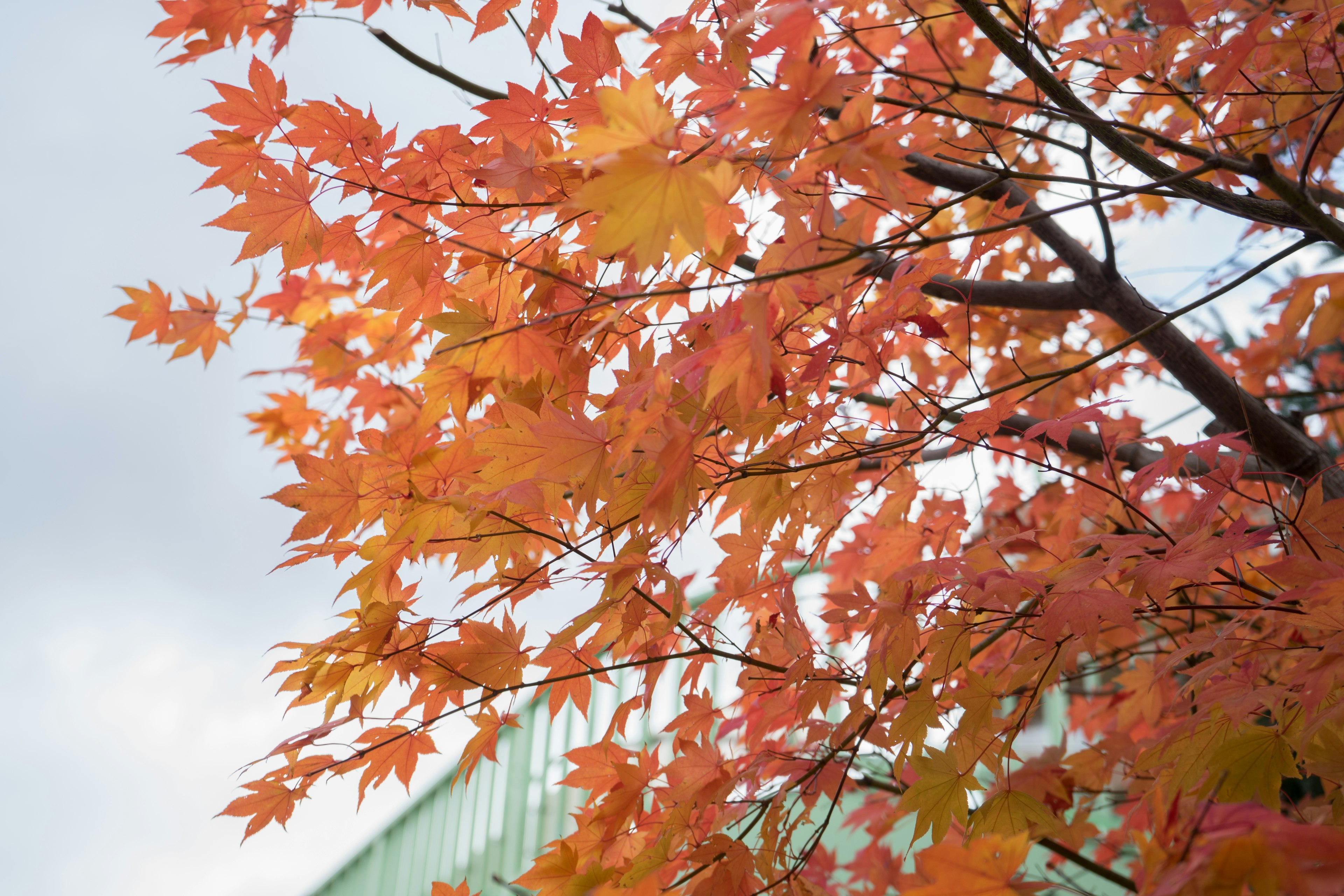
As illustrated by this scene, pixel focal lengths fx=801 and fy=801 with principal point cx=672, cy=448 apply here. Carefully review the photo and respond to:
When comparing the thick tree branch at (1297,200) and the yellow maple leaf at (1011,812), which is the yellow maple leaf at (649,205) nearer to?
the thick tree branch at (1297,200)

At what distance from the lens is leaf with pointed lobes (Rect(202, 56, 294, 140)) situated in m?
1.11

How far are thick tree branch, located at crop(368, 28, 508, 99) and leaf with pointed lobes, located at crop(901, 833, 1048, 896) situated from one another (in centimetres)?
132

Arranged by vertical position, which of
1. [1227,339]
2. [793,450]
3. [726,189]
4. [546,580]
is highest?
[1227,339]

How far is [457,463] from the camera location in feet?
3.67

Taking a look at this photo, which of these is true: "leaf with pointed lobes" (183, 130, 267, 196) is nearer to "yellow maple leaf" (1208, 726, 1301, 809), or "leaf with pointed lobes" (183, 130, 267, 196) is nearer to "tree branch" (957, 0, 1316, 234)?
"tree branch" (957, 0, 1316, 234)

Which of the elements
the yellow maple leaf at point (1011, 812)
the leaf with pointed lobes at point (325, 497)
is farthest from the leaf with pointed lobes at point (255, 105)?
the yellow maple leaf at point (1011, 812)

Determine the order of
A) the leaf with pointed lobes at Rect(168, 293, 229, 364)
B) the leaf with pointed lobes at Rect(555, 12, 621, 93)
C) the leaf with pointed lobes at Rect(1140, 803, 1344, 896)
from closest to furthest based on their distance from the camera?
the leaf with pointed lobes at Rect(1140, 803, 1344, 896) < the leaf with pointed lobes at Rect(555, 12, 621, 93) < the leaf with pointed lobes at Rect(168, 293, 229, 364)

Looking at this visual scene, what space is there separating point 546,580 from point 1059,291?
125cm

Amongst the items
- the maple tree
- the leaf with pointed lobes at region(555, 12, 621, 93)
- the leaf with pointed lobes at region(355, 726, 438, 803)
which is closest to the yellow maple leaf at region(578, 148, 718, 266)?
the maple tree

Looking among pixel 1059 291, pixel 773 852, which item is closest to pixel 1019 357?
pixel 1059 291

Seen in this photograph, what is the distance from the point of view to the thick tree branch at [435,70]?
55.5 inches

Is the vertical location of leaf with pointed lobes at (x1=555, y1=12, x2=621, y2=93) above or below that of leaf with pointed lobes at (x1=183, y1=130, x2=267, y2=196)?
above

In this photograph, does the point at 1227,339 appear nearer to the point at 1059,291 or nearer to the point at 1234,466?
the point at 1059,291

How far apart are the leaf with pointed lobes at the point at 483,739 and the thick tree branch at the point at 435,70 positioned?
1032 mm
